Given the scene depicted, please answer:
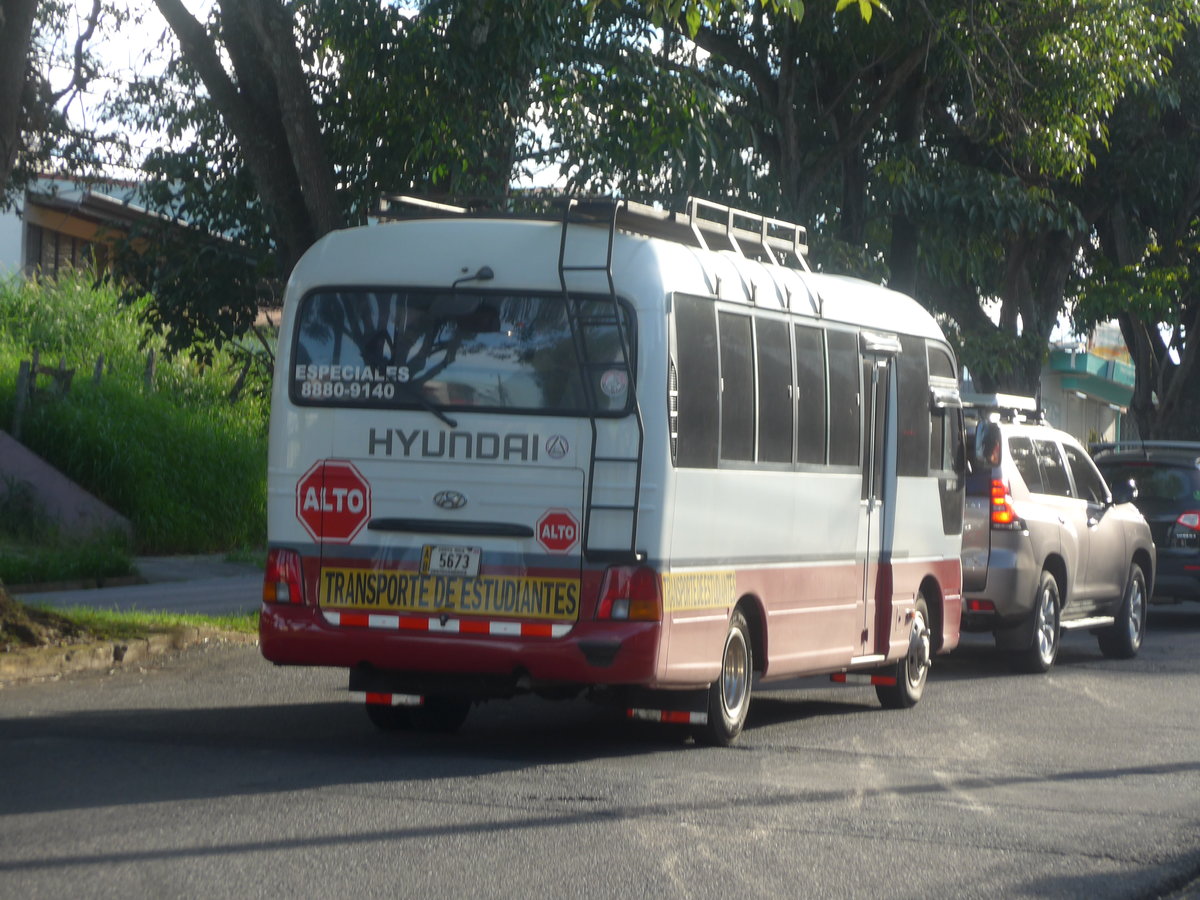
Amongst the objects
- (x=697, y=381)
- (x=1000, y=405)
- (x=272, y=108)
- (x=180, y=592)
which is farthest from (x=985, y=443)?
(x=180, y=592)

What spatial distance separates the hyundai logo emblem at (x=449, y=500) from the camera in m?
8.52

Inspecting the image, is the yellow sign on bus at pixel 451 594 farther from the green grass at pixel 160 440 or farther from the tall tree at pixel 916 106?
the green grass at pixel 160 440

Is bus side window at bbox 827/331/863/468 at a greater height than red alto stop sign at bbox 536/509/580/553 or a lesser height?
greater

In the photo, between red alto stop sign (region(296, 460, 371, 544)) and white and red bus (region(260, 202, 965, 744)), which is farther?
red alto stop sign (region(296, 460, 371, 544))

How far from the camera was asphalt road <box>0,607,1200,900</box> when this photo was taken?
602 cm

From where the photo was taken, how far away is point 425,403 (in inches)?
339

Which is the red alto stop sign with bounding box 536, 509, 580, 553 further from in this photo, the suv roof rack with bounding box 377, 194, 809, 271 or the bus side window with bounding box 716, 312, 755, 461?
the suv roof rack with bounding box 377, 194, 809, 271

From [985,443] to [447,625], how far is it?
5401 millimetres

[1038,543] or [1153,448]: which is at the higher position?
[1153,448]

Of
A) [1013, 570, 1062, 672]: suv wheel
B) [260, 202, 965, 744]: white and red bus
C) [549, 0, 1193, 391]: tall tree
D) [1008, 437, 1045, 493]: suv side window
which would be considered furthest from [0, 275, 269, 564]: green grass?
[260, 202, 965, 744]: white and red bus

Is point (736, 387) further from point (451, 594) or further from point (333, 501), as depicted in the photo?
point (333, 501)

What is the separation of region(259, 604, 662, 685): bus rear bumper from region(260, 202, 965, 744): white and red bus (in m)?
0.01

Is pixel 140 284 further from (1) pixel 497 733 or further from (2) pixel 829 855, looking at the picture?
(2) pixel 829 855

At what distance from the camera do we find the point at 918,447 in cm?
1147
